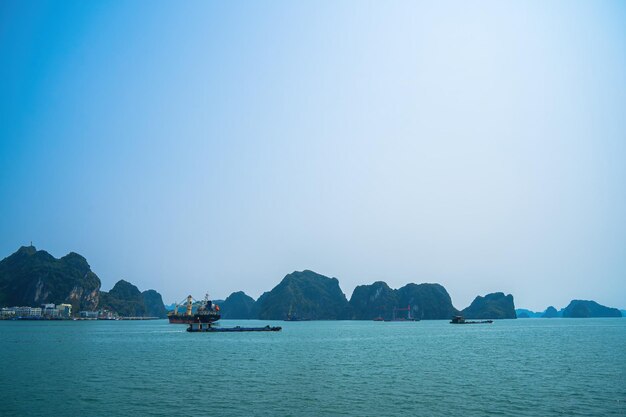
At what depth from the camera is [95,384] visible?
48656 mm

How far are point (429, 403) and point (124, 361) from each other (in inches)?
1983

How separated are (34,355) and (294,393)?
188 ft

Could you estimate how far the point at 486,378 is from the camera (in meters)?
52.3

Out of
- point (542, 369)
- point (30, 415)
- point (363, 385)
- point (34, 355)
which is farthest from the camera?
point (34, 355)

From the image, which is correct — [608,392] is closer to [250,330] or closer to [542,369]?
[542,369]

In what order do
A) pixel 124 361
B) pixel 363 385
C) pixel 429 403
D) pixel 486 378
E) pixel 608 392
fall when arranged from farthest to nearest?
pixel 124 361 < pixel 486 378 < pixel 363 385 < pixel 608 392 < pixel 429 403

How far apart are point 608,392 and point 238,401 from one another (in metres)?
34.9

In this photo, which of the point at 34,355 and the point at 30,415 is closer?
the point at 30,415

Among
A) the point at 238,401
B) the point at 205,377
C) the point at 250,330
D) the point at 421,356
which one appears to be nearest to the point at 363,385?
the point at 238,401

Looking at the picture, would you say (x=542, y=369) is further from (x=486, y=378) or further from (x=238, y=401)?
(x=238, y=401)

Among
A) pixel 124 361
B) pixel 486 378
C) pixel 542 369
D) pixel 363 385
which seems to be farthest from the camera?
pixel 124 361

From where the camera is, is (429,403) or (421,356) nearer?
(429,403)

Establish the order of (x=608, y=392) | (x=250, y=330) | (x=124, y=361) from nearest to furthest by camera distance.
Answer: (x=608, y=392), (x=124, y=361), (x=250, y=330)

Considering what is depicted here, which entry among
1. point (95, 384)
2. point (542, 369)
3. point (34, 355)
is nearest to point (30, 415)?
point (95, 384)
